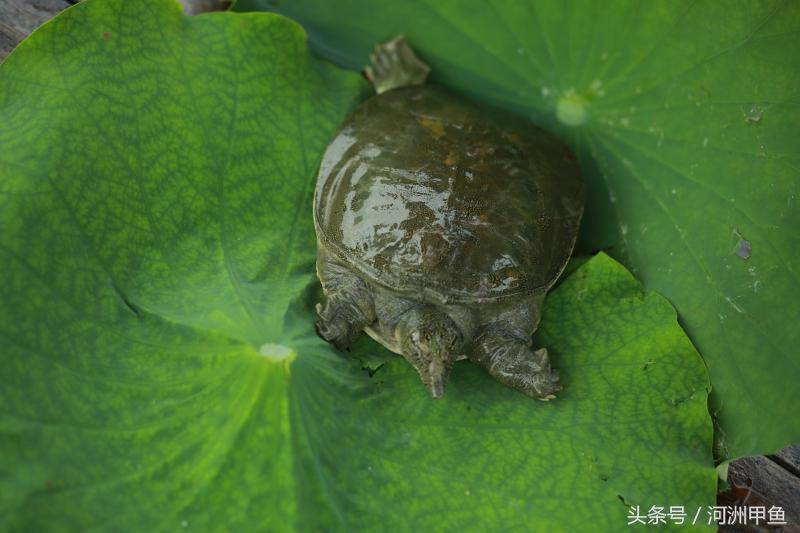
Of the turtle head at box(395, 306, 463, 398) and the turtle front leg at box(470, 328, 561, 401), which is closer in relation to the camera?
the turtle head at box(395, 306, 463, 398)

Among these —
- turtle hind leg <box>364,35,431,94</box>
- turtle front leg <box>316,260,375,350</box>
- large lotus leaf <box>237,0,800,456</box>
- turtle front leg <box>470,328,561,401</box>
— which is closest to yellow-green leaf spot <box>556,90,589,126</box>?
large lotus leaf <box>237,0,800,456</box>

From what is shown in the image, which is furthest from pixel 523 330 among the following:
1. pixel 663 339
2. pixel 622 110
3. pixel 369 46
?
pixel 369 46

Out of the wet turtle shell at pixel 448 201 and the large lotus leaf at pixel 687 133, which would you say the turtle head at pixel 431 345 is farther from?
the large lotus leaf at pixel 687 133

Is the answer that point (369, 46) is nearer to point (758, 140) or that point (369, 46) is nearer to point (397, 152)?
point (397, 152)

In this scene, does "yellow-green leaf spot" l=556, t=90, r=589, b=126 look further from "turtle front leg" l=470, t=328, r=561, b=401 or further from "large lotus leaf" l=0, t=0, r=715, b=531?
"turtle front leg" l=470, t=328, r=561, b=401

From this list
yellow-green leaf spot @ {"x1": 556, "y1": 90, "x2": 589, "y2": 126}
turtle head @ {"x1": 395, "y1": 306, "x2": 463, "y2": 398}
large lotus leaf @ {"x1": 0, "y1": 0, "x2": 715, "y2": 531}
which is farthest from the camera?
yellow-green leaf spot @ {"x1": 556, "y1": 90, "x2": 589, "y2": 126}

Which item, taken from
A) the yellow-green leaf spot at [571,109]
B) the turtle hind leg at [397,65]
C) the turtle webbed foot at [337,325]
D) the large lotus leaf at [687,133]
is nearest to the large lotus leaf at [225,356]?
the turtle webbed foot at [337,325]
